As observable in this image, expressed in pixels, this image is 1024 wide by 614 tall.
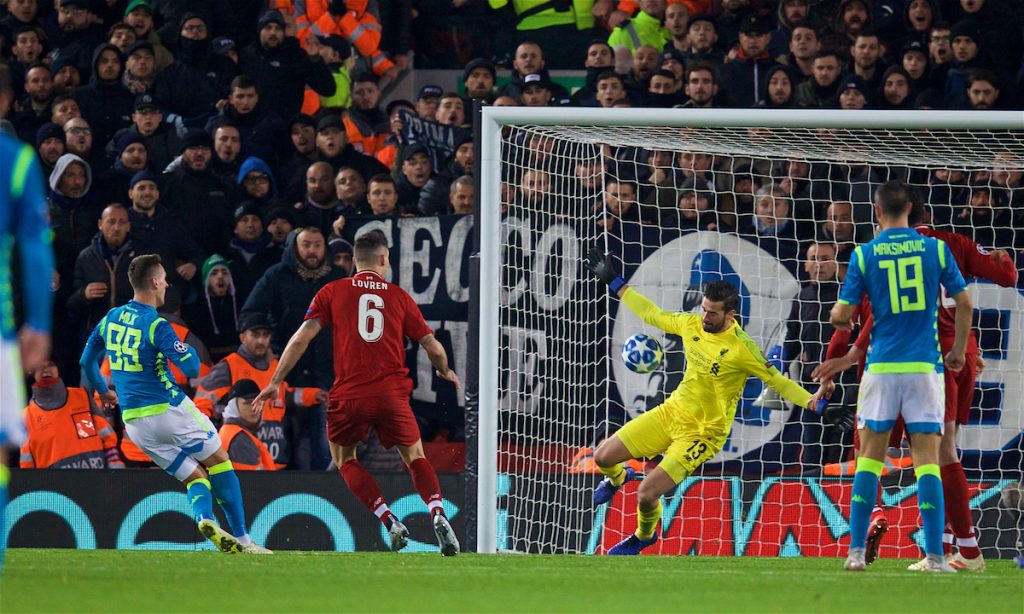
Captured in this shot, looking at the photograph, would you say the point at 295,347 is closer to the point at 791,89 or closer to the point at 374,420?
the point at 374,420

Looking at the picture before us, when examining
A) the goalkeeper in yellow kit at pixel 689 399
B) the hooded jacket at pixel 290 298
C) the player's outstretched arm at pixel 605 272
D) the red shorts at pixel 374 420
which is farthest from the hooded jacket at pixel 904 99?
the red shorts at pixel 374 420

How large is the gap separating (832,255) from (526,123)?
2.51 metres

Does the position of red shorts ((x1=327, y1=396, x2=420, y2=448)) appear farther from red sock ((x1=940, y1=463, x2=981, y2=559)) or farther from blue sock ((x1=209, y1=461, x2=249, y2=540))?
red sock ((x1=940, y1=463, x2=981, y2=559))

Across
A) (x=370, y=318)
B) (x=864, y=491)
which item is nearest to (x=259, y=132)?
(x=370, y=318)

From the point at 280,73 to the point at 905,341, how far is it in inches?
296

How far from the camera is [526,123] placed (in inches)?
365

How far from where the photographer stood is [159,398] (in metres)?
8.84

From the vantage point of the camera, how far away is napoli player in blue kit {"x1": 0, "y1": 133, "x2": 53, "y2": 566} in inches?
185

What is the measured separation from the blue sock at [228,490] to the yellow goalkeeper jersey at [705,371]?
2.69m

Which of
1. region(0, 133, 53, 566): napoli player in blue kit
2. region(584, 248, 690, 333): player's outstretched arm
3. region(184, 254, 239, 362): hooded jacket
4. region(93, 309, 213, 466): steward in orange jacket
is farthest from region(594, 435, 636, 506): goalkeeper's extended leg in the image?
region(0, 133, 53, 566): napoli player in blue kit

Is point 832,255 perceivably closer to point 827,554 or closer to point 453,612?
point 827,554

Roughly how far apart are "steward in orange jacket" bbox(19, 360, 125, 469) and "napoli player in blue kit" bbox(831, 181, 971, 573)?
6009mm

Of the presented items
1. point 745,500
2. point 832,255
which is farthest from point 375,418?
point 832,255

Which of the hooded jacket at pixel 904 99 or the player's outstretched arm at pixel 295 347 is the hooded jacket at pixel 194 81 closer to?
the player's outstretched arm at pixel 295 347
